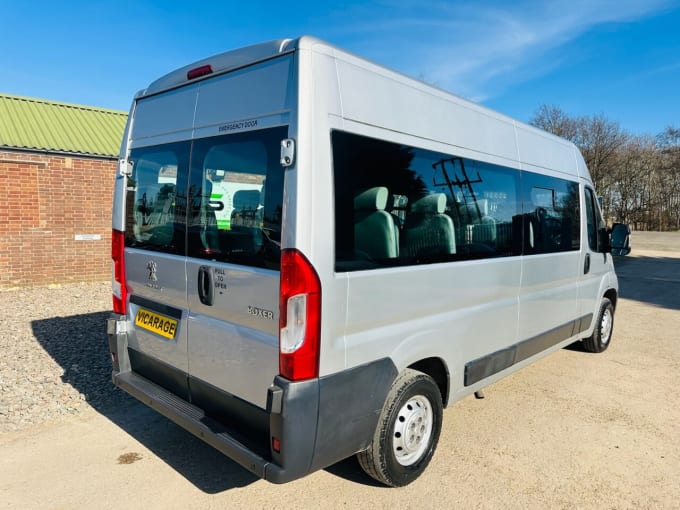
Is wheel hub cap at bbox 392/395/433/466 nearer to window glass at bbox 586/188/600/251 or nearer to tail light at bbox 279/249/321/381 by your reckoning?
tail light at bbox 279/249/321/381

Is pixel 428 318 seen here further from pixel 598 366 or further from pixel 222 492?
pixel 598 366

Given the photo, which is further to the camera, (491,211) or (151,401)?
(491,211)

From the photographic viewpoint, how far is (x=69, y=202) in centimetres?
996

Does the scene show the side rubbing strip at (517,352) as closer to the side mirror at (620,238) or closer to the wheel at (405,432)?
the wheel at (405,432)

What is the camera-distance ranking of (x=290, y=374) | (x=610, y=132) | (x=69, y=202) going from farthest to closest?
(x=610, y=132) < (x=69, y=202) < (x=290, y=374)

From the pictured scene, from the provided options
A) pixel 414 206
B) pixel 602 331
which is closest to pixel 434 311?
pixel 414 206

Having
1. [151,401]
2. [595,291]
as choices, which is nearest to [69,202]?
[151,401]

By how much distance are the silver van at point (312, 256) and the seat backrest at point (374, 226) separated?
1 cm

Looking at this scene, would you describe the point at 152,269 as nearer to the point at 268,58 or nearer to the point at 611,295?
the point at 268,58

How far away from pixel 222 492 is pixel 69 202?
354 inches

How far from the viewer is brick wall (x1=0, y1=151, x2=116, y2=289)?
367 inches

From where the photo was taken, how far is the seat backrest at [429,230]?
2.93 m

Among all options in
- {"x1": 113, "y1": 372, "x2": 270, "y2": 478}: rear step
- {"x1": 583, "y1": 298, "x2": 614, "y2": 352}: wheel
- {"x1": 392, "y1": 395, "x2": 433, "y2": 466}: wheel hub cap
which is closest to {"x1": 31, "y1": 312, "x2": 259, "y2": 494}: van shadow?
{"x1": 113, "y1": 372, "x2": 270, "y2": 478}: rear step

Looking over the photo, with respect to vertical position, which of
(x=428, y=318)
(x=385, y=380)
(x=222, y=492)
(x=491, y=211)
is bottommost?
(x=222, y=492)
